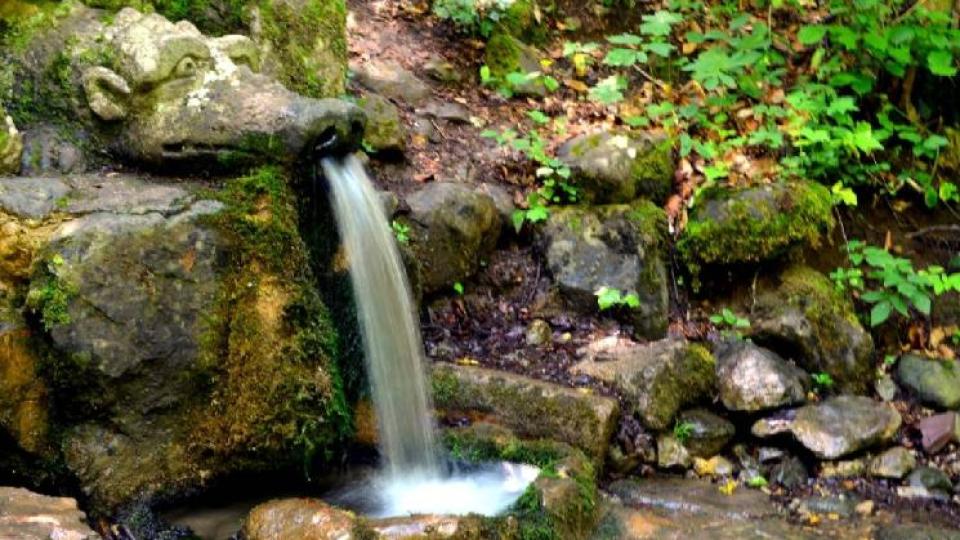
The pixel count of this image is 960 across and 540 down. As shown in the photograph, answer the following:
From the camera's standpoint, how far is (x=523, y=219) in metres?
5.52

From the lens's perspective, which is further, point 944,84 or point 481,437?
point 944,84

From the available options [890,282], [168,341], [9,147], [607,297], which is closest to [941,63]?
[890,282]

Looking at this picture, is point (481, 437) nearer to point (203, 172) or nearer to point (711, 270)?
point (203, 172)

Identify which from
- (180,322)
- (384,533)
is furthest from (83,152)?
(384,533)

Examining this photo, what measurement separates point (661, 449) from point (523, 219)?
1704mm

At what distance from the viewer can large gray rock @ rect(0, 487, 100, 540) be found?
236 cm

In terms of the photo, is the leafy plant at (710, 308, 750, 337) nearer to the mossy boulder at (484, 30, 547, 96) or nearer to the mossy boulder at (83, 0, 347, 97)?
the mossy boulder at (484, 30, 547, 96)

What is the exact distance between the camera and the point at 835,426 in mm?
4754

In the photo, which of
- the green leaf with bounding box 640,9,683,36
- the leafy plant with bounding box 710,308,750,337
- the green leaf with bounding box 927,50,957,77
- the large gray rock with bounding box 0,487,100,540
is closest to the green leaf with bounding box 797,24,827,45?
the green leaf with bounding box 927,50,957,77

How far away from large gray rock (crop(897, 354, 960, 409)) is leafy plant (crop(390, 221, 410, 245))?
314 centimetres

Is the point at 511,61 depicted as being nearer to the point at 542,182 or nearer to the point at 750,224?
the point at 542,182

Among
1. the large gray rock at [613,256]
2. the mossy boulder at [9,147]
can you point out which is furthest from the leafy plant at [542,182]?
the mossy boulder at [9,147]

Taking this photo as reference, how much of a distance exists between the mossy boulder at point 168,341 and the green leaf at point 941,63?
438 cm

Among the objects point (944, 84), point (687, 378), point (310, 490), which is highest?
point (944, 84)
